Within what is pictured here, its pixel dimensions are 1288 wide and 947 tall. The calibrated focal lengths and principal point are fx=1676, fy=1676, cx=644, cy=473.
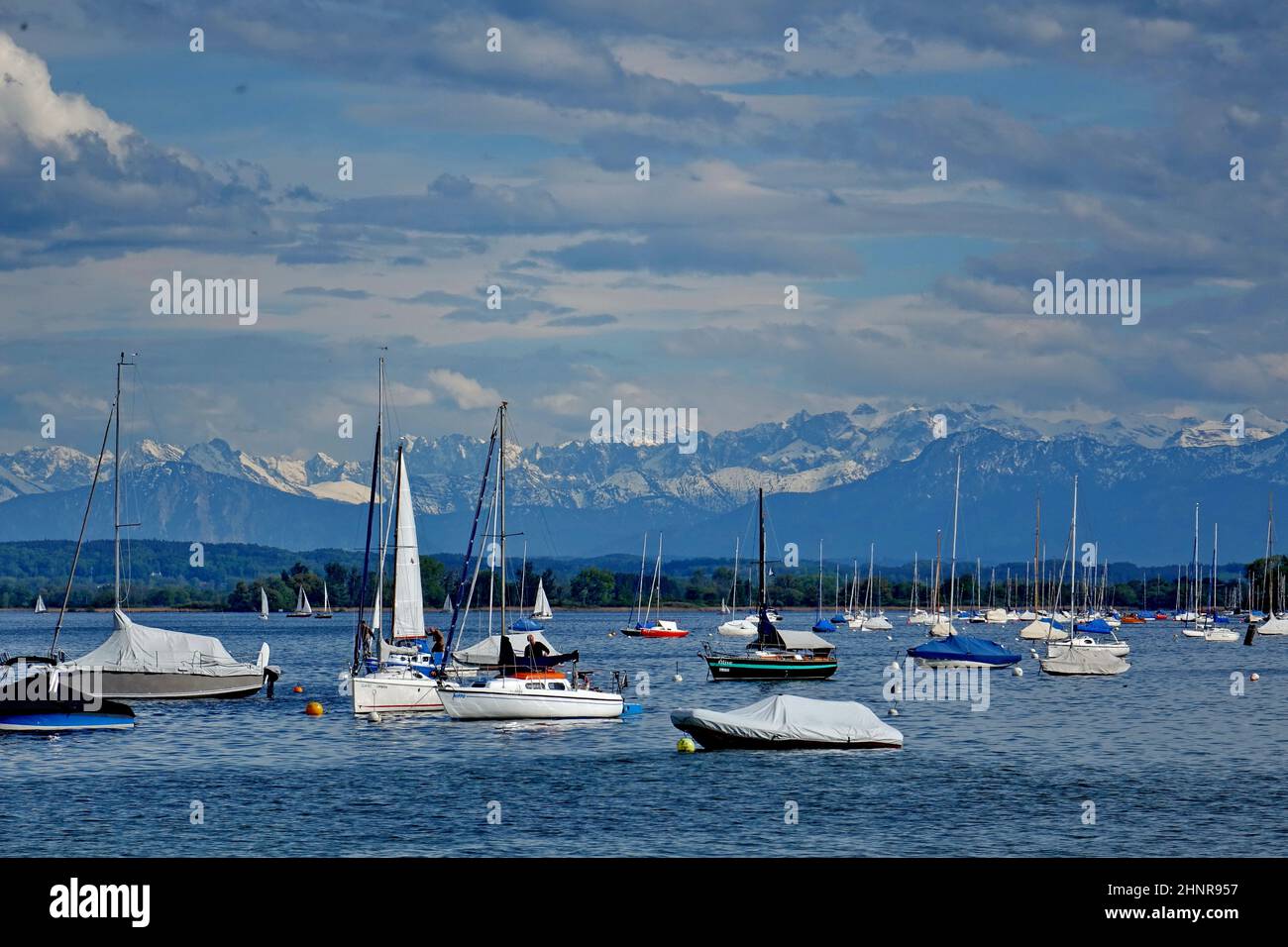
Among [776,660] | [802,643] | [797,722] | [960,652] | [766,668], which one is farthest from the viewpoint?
[960,652]

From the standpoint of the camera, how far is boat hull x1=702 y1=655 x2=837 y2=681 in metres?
108

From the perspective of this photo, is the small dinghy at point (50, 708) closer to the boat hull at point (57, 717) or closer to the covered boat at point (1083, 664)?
the boat hull at point (57, 717)

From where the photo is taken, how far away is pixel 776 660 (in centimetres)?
10856

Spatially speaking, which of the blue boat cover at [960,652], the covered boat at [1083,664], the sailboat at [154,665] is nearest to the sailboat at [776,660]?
the blue boat cover at [960,652]

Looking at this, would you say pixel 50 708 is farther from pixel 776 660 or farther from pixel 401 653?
pixel 776 660

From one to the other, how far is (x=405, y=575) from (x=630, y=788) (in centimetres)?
4022

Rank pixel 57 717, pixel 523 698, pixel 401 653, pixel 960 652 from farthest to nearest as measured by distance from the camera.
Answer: pixel 960 652 < pixel 401 653 < pixel 523 698 < pixel 57 717

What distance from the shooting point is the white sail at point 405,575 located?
290ft

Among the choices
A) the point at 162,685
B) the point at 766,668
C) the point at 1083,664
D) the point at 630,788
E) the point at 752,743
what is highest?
the point at 752,743

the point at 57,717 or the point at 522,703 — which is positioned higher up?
the point at 522,703

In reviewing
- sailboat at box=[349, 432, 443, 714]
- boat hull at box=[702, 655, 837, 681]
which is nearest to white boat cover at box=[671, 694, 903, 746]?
sailboat at box=[349, 432, 443, 714]

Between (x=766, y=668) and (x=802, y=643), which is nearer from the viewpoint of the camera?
(x=766, y=668)

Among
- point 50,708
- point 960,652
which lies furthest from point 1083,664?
point 50,708
